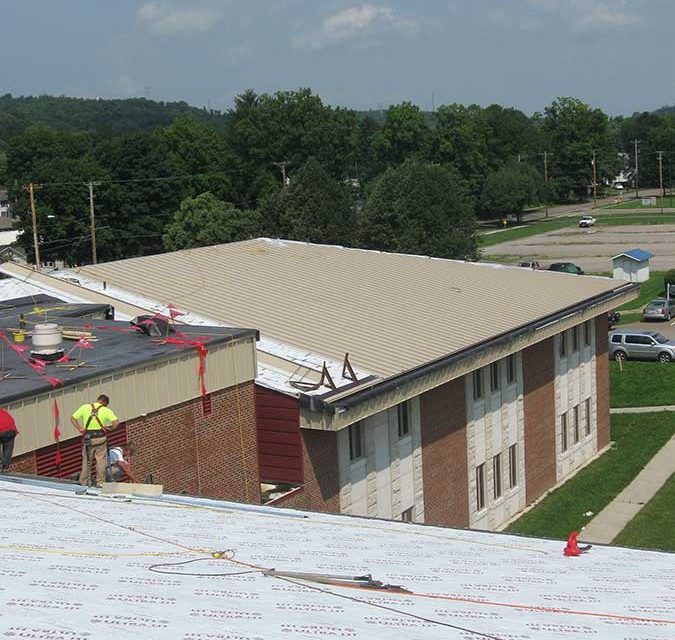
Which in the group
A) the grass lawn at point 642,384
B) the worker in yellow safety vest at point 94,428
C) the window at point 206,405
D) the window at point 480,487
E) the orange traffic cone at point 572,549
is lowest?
the grass lawn at point 642,384

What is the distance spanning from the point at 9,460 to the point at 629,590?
854cm

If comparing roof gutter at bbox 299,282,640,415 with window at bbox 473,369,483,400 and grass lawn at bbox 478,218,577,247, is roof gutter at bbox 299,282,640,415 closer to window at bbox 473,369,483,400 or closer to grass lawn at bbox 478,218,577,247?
window at bbox 473,369,483,400

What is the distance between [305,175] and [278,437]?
52.0 meters

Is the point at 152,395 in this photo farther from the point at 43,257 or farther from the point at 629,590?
the point at 43,257

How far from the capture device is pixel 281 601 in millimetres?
8312

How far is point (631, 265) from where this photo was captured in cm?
6256

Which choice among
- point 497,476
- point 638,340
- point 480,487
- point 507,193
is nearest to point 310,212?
point 638,340

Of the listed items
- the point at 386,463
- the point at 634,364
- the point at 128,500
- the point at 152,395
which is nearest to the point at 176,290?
the point at 386,463

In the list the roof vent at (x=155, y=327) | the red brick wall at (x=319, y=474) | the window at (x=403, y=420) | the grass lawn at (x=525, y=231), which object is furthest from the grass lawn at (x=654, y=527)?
the grass lawn at (x=525, y=231)

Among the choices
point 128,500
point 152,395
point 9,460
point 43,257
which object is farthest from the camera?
point 43,257

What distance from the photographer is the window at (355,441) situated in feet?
72.5

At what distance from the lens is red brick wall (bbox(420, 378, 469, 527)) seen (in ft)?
80.9

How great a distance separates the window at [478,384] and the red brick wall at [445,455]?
845 mm

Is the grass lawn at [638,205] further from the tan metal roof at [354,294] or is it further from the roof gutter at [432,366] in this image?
the roof gutter at [432,366]
